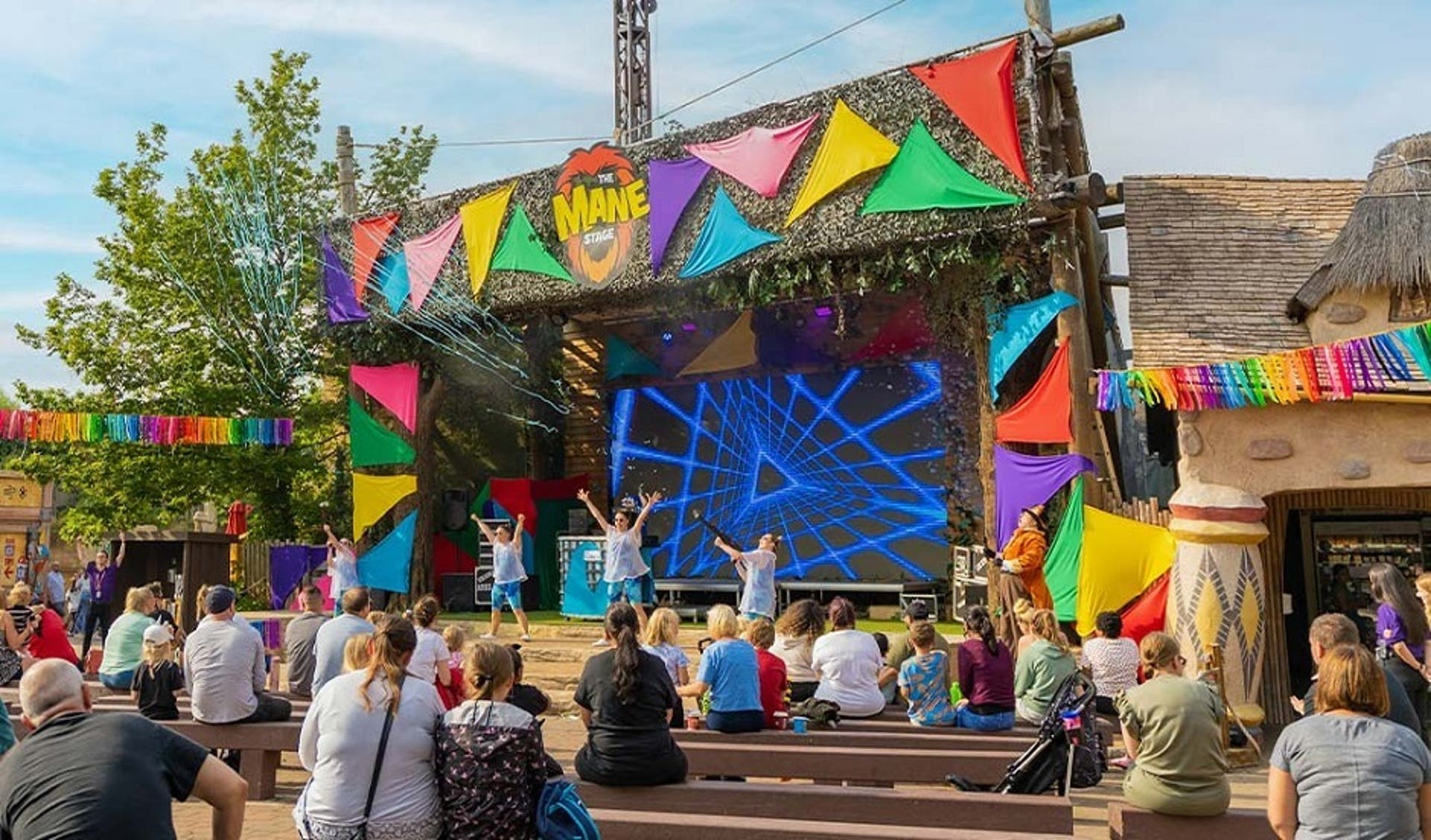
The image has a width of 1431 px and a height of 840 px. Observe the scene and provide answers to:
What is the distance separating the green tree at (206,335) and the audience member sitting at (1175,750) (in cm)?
1715

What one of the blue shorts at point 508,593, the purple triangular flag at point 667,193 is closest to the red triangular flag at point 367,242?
the purple triangular flag at point 667,193

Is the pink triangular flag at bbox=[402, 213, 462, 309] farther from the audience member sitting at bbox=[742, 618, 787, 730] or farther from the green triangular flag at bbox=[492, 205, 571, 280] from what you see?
the audience member sitting at bbox=[742, 618, 787, 730]

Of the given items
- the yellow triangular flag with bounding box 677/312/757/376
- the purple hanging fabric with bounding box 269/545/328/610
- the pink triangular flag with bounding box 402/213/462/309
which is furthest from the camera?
the purple hanging fabric with bounding box 269/545/328/610

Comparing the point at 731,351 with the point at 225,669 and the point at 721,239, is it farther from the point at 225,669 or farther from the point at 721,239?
the point at 225,669

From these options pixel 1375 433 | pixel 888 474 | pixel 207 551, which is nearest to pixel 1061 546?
pixel 1375 433

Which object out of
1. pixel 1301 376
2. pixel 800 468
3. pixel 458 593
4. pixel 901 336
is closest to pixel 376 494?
pixel 458 593

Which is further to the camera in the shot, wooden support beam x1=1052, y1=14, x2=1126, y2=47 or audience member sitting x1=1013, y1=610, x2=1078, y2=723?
wooden support beam x1=1052, y1=14, x2=1126, y2=47

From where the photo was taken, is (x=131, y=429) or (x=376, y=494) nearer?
(x=376, y=494)

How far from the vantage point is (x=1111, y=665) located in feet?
26.0

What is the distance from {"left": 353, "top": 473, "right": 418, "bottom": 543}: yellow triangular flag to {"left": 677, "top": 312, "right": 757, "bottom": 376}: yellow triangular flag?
4473mm

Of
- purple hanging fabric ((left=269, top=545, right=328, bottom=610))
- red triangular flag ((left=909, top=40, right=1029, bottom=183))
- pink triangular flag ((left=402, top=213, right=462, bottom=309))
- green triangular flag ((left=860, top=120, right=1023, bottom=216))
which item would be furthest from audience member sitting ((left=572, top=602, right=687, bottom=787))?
purple hanging fabric ((left=269, top=545, right=328, bottom=610))

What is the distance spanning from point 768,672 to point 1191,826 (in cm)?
272

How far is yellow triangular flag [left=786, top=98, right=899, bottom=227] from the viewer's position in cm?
1299

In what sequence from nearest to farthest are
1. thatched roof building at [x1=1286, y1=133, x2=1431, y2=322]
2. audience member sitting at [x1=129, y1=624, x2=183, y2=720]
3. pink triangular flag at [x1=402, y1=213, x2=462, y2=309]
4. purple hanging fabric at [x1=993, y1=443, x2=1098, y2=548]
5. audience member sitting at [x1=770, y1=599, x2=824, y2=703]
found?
1. audience member sitting at [x1=129, y1=624, x2=183, y2=720]
2. audience member sitting at [x1=770, y1=599, x2=824, y2=703]
3. thatched roof building at [x1=1286, y1=133, x2=1431, y2=322]
4. purple hanging fabric at [x1=993, y1=443, x2=1098, y2=548]
5. pink triangular flag at [x1=402, y1=213, x2=462, y2=309]
